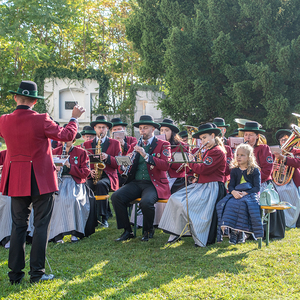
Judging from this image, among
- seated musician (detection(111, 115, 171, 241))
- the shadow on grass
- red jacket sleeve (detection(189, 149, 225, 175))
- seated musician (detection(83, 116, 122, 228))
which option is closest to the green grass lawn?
the shadow on grass

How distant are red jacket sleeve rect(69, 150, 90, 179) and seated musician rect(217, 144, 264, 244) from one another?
7.10 ft

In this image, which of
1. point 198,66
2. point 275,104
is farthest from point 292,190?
point 198,66

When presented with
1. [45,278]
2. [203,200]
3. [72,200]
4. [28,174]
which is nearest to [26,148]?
[28,174]

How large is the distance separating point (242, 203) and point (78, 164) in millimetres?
2627

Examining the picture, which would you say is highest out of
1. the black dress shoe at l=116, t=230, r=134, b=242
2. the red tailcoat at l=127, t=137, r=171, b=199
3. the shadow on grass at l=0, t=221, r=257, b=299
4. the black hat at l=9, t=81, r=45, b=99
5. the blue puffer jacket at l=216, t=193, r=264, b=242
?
the black hat at l=9, t=81, r=45, b=99

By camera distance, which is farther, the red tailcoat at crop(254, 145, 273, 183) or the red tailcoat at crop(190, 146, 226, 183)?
the red tailcoat at crop(254, 145, 273, 183)

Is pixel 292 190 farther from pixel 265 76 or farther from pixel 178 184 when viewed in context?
pixel 265 76

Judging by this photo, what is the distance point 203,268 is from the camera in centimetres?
415

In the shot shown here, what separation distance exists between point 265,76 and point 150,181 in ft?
23.9

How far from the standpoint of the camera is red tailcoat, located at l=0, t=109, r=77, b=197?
11.6ft

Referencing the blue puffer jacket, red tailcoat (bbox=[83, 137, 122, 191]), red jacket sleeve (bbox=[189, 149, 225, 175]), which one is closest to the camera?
the blue puffer jacket

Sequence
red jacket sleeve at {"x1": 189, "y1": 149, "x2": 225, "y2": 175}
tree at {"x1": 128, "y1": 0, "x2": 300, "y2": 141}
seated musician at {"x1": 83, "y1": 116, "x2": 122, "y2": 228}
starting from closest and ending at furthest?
1. red jacket sleeve at {"x1": 189, "y1": 149, "x2": 225, "y2": 175}
2. seated musician at {"x1": 83, "y1": 116, "x2": 122, "y2": 228}
3. tree at {"x1": 128, "y1": 0, "x2": 300, "y2": 141}

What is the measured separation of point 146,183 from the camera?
5785 mm

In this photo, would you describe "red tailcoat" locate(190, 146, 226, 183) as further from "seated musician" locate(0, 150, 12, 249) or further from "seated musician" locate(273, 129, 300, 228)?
"seated musician" locate(0, 150, 12, 249)
